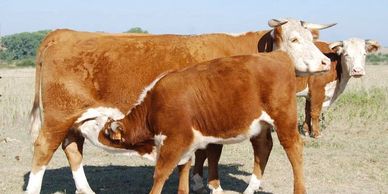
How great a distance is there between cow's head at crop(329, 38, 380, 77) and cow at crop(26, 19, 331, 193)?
5458 mm

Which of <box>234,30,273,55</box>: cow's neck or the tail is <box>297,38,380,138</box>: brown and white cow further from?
the tail

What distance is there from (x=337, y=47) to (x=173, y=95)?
7.95 m

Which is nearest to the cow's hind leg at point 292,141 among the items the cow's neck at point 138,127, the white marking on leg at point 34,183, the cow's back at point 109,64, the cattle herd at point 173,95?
the cattle herd at point 173,95

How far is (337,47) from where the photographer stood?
13.1 meters

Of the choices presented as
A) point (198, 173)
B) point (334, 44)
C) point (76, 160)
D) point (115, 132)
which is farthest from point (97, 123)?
point (334, 44)

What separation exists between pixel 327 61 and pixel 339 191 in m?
2.01

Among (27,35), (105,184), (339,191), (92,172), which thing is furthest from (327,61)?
(27,35)

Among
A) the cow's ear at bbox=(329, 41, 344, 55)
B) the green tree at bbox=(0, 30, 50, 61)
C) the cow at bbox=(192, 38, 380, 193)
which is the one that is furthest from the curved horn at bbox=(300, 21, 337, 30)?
the green tree at bbox=(0, 30, 50, 61)

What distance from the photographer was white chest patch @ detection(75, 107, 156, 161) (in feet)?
20.6

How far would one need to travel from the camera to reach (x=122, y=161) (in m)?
10.3

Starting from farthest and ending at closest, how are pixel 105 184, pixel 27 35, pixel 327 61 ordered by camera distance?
1. pixel 27 35
2. pixel 105 184
3. pixel 327 61

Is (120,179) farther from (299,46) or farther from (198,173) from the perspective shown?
(299,46)

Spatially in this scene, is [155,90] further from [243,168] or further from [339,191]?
[243,168]

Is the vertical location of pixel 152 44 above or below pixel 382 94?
above
